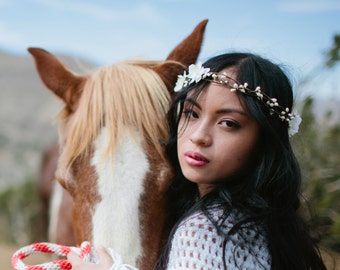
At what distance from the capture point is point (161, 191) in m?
1.92

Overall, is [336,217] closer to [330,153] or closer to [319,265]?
[330,153]

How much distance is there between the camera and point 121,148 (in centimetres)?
194

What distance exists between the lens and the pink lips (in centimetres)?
147

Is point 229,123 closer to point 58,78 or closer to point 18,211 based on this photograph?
point 58,78

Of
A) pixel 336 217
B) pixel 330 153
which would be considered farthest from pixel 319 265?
pixel 330 153

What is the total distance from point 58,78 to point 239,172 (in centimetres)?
134

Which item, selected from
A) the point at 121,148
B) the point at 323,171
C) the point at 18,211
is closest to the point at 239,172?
the point at 121,148

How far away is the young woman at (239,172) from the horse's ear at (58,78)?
3.08 feet

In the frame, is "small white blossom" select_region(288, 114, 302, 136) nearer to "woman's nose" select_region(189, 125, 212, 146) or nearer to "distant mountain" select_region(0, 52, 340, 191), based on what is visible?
"woman's nose" select_region(189, 125, 212, 146)

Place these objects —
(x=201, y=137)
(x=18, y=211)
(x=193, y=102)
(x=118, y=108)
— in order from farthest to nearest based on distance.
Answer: (x=18, y=211) → (x=118, y=108) → (x=193, y=102) → (x=201, y=137)

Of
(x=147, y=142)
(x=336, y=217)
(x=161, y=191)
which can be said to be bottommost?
(x=336, y=217)

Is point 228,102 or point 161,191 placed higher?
point 228,102

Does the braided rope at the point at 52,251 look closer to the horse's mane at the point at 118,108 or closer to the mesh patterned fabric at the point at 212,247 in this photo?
the mesh patterned fabric at the point at 212,247

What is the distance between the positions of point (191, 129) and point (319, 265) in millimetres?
752
